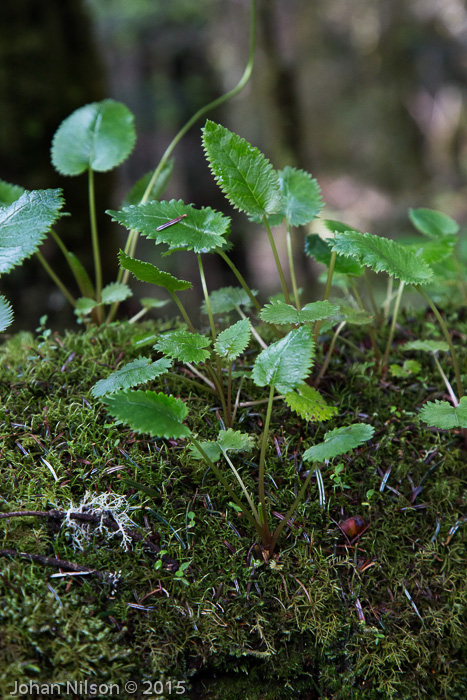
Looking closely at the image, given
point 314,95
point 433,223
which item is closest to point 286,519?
point 433,223

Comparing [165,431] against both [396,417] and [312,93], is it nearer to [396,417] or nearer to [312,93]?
[396,417]

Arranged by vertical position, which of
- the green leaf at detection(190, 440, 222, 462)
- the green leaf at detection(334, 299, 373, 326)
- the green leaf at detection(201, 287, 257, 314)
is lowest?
the green leaf at detection(190, 440, 222, 462)

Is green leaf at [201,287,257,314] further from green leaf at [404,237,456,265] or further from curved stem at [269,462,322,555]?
curved stem at [269,462,322,555]

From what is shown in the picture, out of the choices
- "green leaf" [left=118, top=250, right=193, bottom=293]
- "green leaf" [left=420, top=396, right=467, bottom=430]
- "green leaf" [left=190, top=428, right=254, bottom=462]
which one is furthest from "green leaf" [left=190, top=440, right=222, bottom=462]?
"green leaf" [left=420, top=396, right=467, bottom=430]

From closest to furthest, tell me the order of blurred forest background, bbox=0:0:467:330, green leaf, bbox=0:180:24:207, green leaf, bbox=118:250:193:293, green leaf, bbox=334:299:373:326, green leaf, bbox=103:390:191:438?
green leaf, bbox=103:390:191:438, green leaf, bbox=118:250:193:293, green leaf, bbox=334:299:373:326, green leaf, bbox=0:180:24:207, blurred forest background, bbox=0:0:467:330

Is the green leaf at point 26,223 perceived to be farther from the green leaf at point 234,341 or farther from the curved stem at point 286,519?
the curved stem at point 286,519

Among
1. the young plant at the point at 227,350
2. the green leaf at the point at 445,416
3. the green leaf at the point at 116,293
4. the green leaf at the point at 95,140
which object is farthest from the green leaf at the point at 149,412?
the green leaf at the point at 95,140

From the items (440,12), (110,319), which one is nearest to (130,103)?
(440,12)
